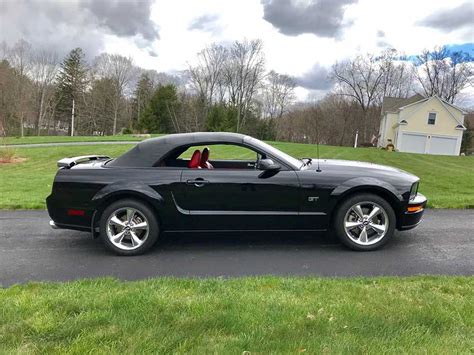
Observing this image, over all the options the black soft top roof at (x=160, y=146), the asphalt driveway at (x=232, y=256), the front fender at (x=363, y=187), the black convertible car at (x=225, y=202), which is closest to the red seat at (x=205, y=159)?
the black soft top roof at (x=160, y=146)

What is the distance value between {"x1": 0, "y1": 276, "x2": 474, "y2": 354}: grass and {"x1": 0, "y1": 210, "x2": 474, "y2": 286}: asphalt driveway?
43cm

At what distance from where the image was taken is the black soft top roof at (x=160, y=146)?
4.85 m

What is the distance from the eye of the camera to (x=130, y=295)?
3.26 meters

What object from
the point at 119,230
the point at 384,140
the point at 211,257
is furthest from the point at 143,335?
the point at 384,140

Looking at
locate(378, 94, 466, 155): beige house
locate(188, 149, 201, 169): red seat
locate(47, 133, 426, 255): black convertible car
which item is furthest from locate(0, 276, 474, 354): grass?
locate(378, 94, 466, 155): beige house

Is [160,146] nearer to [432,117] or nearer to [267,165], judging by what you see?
[267,165]

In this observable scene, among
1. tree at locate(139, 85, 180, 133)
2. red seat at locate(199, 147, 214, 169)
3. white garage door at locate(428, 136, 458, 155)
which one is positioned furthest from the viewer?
tree at locate(139, 85, 180, 133)

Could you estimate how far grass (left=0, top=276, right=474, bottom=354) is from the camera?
2492mm

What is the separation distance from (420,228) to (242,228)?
9.57ft

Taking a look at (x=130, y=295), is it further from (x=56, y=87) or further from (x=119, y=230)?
(x=56, y=87)

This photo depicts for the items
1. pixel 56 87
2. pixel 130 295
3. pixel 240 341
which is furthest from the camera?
pixel 56 87

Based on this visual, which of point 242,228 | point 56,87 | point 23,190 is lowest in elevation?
point 23,190

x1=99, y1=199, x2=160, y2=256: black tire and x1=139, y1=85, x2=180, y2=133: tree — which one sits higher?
x1=139, y1=85, x2=180, y2=133: tree

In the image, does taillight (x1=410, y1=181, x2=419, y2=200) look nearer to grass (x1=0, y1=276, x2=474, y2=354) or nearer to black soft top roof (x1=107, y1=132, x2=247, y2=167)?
grass (x1=0, y1=276, x2=474, y2=354)
